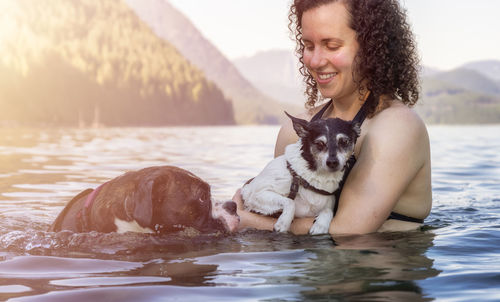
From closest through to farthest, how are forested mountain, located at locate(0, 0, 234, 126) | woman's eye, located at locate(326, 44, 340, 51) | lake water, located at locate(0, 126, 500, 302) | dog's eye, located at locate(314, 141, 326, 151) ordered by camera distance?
lake water, located at locate(0, 126, 500, 302)
dog's eye, located at locate(314, 141, 326, 151)
woman's eye, located at locate(326, 44, 340, 51)
forested mountain, located at locate(0, 0, 234, 126)

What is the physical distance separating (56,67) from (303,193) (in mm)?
116254

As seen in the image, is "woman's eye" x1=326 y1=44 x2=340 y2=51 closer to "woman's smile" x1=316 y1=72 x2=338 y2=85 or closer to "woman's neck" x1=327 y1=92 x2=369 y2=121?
"woman's smile" x1=316 y1=72 x2=338 y2=85

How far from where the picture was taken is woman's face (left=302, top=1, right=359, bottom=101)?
17.0ft

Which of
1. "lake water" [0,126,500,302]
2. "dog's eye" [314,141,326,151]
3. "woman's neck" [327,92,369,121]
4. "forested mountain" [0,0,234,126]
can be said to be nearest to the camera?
"lake water" [0,126,500,302]

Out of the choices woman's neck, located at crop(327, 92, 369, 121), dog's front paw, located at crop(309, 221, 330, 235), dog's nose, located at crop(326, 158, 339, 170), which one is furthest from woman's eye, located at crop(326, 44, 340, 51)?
dog's front paw, located at crop(309, 221, 330, 235)

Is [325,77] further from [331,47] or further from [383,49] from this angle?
[383,49]

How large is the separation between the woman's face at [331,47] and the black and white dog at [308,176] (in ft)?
1.40

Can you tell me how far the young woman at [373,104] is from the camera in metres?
5.01

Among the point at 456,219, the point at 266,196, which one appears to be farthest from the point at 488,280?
the point at 456,219

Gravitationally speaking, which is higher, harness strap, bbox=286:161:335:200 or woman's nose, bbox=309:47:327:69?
woman's nose, bbox=309:47:327:69

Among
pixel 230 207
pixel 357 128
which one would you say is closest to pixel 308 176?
pixel 357 128

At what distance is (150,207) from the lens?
4750 mm

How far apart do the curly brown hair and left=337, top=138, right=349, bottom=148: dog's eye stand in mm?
482

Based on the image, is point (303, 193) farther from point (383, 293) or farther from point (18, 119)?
point (18, 119)
